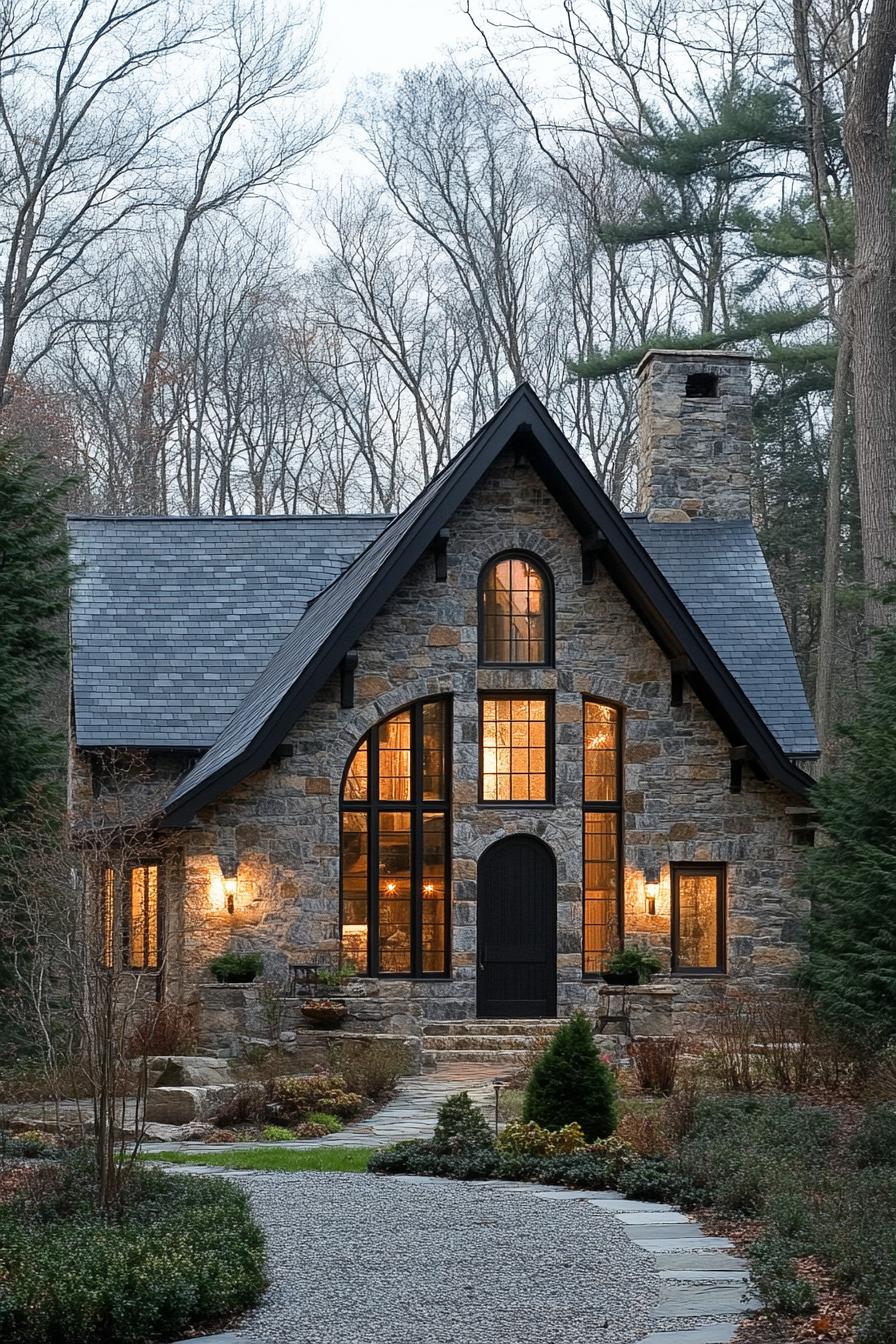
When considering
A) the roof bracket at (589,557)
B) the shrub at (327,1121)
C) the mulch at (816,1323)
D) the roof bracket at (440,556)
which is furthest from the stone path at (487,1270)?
the roof bracket at (589,557)

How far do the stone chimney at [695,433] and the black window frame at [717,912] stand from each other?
5.13m

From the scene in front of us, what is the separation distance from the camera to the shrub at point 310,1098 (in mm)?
13039

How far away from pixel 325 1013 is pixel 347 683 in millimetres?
3498

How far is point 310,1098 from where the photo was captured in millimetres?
13242

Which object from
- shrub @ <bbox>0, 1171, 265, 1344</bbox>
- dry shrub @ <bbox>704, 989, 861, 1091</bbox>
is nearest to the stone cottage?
dry shrub @ <bbox>704, 989, 861, 1091</bbox>

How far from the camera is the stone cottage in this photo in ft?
58.7

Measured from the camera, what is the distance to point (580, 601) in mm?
18656

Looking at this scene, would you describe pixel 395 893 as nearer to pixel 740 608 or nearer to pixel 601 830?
pixel 601 830

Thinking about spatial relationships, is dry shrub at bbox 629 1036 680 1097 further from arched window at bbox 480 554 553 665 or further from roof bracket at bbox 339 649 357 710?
arched window at bbox 480 554 553 665

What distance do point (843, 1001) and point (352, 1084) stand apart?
4137mm

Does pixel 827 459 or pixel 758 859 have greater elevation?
pixel 827 459

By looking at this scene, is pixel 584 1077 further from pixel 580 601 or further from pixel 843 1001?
pixel 580 601

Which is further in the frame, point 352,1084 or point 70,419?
point 70,419

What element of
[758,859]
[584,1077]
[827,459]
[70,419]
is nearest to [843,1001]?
[584,1077]
